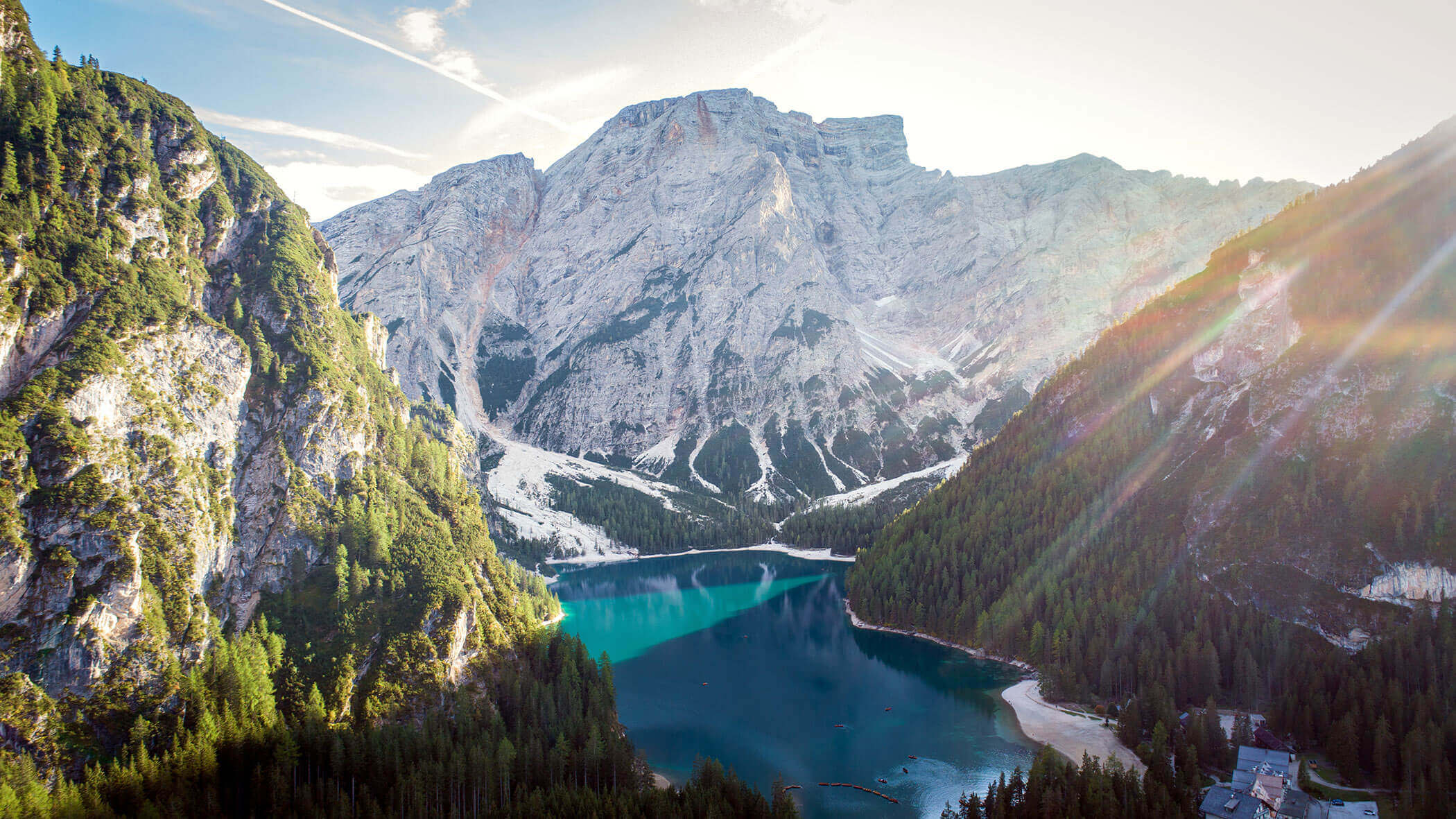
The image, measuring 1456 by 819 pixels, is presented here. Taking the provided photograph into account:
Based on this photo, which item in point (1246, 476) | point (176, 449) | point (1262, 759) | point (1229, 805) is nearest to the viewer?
point (1229, 805)

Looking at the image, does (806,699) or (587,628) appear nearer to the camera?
(806,699)

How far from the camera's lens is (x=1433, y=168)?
116000 millimetres

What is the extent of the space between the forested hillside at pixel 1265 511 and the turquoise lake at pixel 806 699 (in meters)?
11.5

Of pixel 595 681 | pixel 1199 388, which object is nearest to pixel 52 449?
pixel 595 681

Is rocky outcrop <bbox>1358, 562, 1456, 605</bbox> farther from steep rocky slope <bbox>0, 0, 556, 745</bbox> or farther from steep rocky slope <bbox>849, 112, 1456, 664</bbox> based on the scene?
steep rocky slope <bbox>0, 0, 556, 745</bbox>

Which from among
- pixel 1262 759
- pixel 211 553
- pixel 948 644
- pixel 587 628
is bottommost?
pixel 948 644

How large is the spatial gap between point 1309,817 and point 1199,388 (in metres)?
84.0

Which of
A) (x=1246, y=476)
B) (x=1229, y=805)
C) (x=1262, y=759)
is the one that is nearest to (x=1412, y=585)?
(x=1246, y=476)


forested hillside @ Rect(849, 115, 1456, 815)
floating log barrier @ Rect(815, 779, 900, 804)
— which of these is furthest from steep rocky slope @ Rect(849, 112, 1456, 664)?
floating log barrier @ Rect(815, 779, 900, 804)

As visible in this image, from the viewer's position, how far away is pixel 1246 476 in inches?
A: 4235

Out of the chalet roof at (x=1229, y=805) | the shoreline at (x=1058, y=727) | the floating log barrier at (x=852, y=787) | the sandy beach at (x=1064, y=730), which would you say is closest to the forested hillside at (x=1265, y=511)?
the shoreline at (x=1058, y=727)

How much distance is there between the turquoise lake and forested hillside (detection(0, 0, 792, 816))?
11.7 meters

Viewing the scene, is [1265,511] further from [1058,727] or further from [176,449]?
[176,449]

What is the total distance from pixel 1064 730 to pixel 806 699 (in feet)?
103
